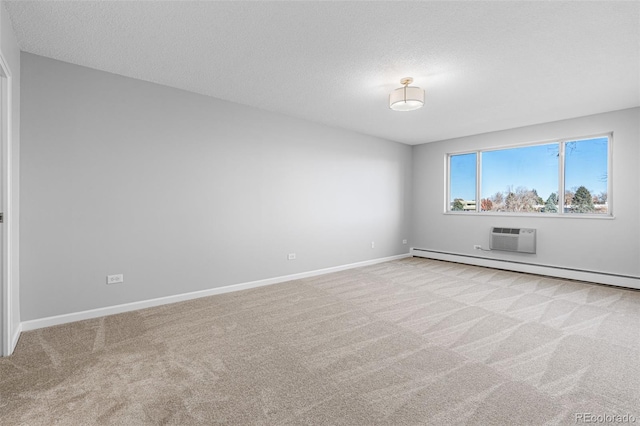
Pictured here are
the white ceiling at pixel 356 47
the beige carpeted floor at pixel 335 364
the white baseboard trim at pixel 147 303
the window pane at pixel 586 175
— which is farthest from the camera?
the window pane at pixel 586 175

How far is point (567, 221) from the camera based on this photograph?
4938 millimetres

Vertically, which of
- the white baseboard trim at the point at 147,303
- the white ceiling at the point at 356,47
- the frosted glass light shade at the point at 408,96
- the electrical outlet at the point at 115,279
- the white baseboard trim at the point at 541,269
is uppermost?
the white ceiling at the point at 356,47

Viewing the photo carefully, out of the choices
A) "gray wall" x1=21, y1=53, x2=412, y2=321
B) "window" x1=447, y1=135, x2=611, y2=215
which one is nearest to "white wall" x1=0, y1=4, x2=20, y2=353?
"gray wall" x1=21, y1=53, x2=412, y2=321

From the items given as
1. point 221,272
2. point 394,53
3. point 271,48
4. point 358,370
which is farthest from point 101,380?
point 394,53

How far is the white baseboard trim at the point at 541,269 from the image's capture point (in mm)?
4364

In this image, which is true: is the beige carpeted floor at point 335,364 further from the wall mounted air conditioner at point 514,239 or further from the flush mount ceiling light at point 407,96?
the flush mount ceiling light at point 407,96

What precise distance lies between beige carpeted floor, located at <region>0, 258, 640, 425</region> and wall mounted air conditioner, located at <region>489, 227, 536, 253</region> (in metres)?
1.55

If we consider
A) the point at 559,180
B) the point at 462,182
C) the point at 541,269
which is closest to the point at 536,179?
the point at 559,180

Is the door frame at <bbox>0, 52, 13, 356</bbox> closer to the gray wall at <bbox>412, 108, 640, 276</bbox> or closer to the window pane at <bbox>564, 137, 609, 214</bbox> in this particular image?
the gray wall at <bbox>412, 108, 640, 276</bbox>

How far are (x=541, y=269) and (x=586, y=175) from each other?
1724mm

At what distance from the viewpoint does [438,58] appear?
9.41ft

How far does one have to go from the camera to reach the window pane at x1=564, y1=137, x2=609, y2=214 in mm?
4684

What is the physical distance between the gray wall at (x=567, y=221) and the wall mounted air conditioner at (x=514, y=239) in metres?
0.12

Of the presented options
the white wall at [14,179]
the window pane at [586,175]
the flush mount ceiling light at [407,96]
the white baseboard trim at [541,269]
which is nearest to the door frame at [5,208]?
the white wall at [14,179]
